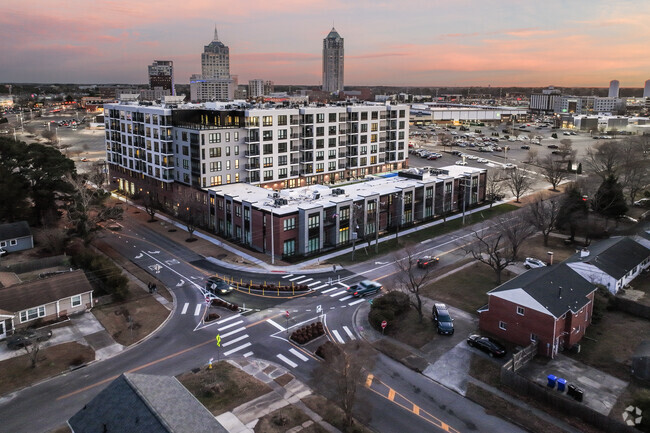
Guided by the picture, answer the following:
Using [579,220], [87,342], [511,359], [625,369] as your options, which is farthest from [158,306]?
[579,220]

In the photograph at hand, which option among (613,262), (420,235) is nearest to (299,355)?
→ (613,262)

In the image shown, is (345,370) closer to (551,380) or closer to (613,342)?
(551,380)

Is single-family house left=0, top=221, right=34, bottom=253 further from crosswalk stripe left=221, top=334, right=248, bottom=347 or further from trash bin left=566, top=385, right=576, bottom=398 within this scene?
trash bin left=566, top=385, right=576, bottom=398

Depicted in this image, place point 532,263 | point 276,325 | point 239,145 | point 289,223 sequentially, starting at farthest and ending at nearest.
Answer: point 239,145, point 289,223, point 532,263, point 276,325

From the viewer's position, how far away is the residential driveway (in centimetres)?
3381

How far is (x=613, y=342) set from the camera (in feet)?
137

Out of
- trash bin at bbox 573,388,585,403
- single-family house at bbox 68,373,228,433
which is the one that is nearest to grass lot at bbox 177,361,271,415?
single-family house at bbox 68,373,228,433

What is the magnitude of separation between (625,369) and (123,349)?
41.2 meters

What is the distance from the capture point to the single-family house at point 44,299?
144 ft

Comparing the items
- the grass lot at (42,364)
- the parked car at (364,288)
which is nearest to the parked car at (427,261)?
the parked car at (364,288)

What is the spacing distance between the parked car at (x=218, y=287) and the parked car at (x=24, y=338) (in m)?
16.1

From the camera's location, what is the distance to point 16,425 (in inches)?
1246

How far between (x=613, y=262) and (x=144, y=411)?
1986 inches

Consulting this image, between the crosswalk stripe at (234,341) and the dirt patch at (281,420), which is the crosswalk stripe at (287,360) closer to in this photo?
the crosswalk stripe at (234,341)
